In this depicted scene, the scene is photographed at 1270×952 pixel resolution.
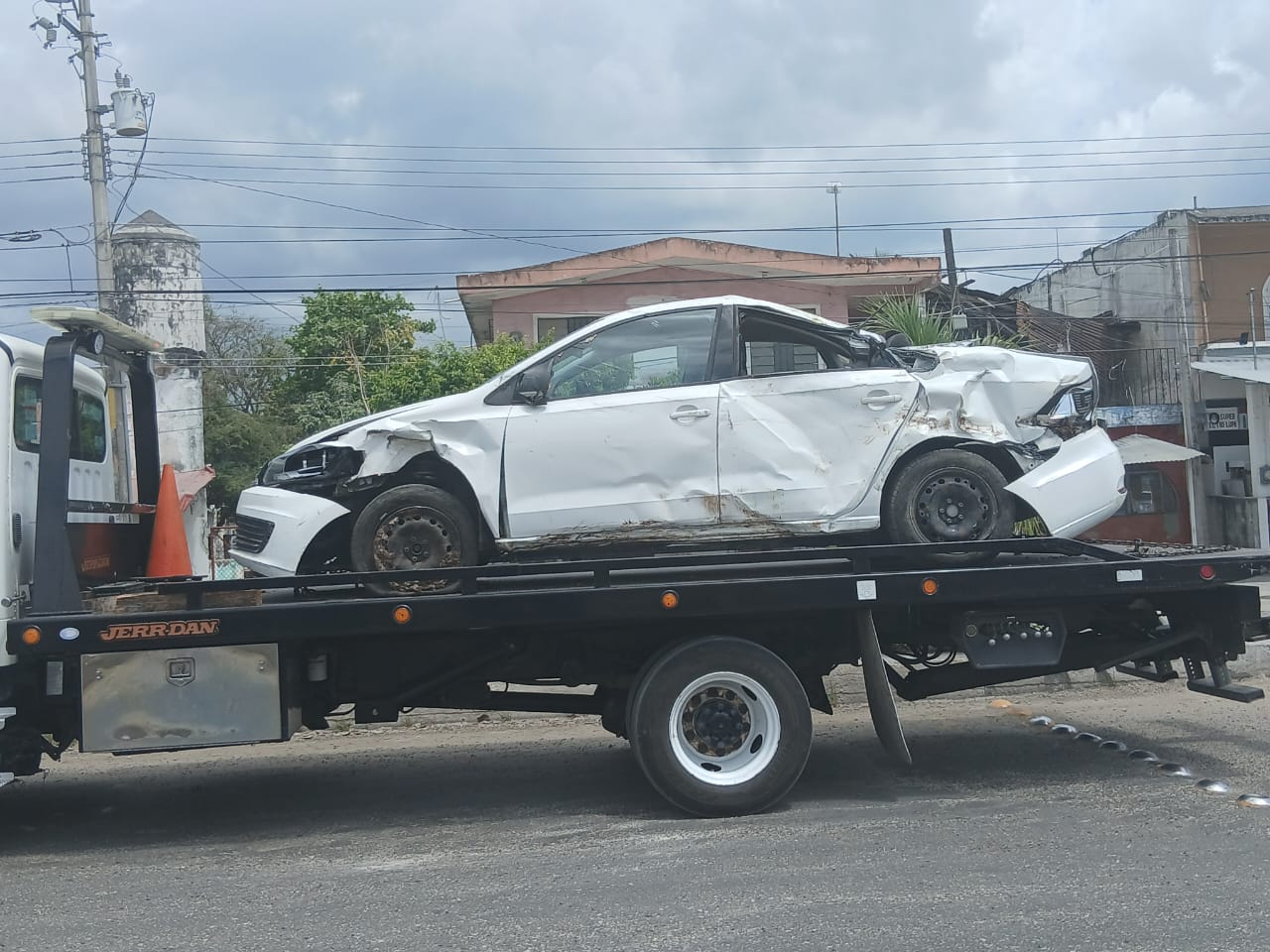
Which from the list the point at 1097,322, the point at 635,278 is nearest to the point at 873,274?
the point at 635,278

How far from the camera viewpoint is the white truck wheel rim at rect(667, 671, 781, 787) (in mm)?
6176

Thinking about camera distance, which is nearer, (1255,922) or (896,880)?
(1255,922)

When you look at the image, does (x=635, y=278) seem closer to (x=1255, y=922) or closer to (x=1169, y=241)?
(x=1169, y=241)

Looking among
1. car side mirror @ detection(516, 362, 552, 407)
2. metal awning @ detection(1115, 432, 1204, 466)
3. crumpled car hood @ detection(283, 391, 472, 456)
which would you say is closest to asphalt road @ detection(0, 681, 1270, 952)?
crumpled car hood @ detection(283, 391, 472, 456)

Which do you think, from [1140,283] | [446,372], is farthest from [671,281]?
[1140,283]

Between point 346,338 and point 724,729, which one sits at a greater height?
point 346,338

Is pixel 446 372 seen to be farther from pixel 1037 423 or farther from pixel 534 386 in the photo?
pixel 1037 423

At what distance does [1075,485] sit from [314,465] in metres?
4.19

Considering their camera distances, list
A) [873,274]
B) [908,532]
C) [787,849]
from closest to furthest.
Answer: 1. [787,849]
2. [908,532]
3. [873,274]

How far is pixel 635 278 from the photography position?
2245 centimetres

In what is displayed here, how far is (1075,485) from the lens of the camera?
6.52 meters

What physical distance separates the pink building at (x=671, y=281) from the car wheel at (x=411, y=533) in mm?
15704

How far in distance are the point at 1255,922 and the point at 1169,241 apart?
70.9 feet

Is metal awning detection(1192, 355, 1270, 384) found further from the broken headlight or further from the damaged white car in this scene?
the broken headlight
